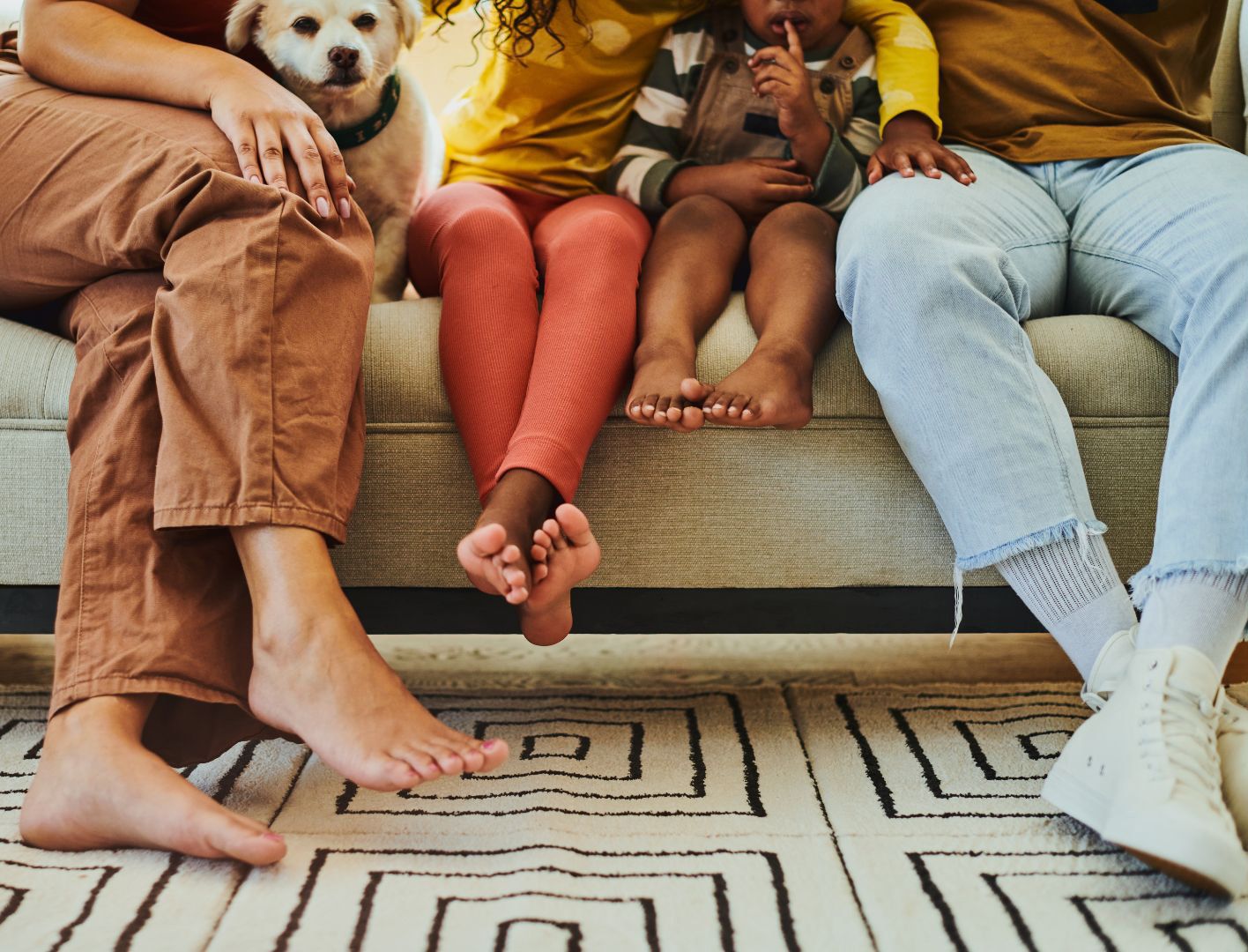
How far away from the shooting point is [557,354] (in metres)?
1.01

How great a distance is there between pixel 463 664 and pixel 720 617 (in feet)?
1.31

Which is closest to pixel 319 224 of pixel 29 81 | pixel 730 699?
pixel 29 81

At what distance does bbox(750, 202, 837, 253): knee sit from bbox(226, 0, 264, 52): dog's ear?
0.66 meters

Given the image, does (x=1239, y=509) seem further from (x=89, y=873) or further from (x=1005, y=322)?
(x=89, y=873)

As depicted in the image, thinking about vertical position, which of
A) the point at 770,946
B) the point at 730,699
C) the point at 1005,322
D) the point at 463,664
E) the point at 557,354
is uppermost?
the point at 1005,322

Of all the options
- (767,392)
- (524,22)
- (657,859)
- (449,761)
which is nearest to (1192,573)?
(767,392)

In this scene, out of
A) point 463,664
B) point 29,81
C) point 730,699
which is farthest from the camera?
point 463,664

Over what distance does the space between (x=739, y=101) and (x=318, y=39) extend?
53 cm

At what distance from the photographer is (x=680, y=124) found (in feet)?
4.43

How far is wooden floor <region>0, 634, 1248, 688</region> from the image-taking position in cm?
129

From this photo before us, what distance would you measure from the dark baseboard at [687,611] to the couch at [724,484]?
0.02 meters

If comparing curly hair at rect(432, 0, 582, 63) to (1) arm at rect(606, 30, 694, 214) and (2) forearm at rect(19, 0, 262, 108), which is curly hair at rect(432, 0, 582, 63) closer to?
(1) arm at rect(606, 30, 694, 214)

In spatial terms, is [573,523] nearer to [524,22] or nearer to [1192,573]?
[1192,573]

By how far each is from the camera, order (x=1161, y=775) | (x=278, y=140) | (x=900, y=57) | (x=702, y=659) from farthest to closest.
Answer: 1. (x=702, y=659)
2. (x=900, y=57)
3. (x=278, y=140)
4. (x=1161, y=775)
